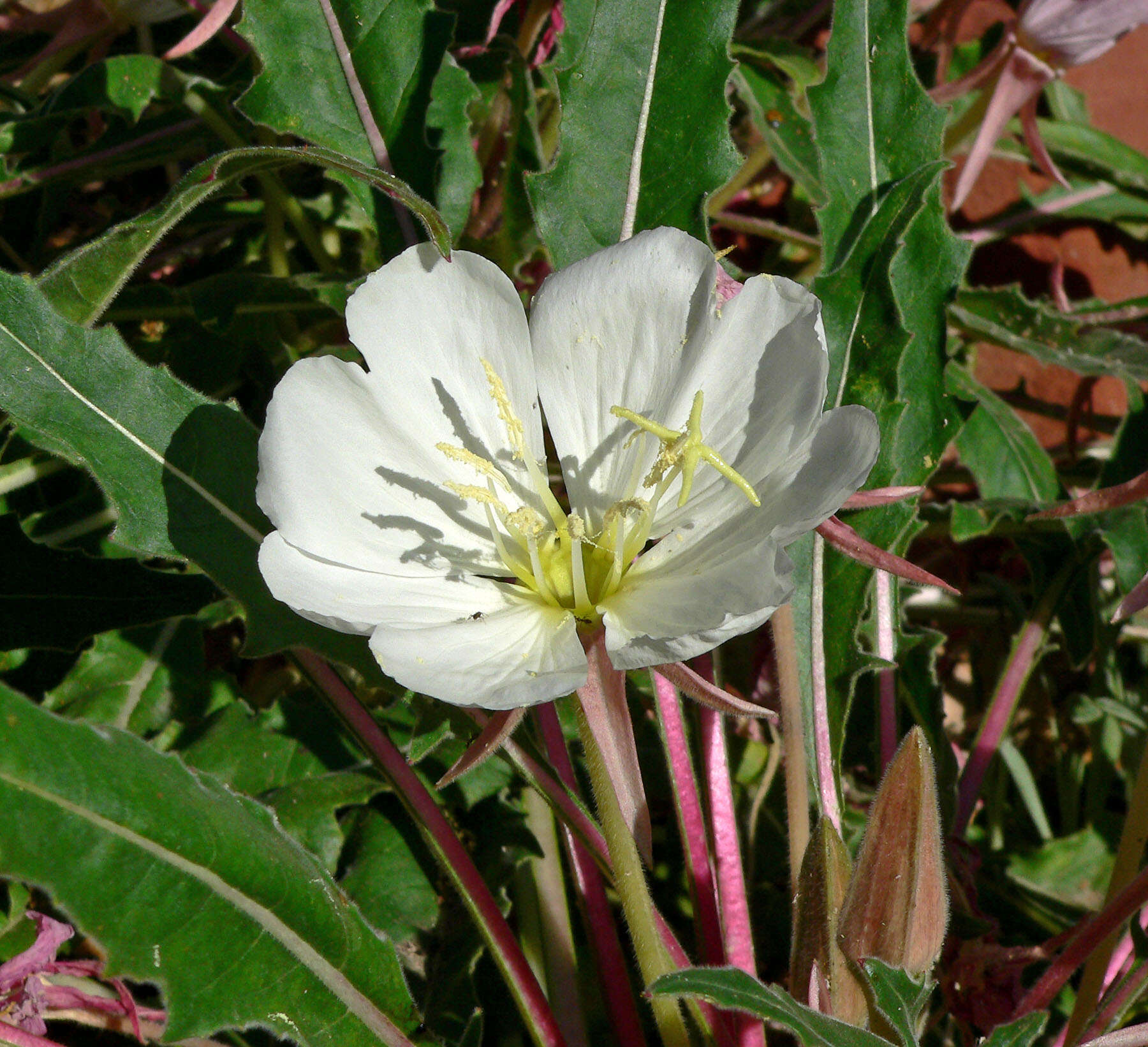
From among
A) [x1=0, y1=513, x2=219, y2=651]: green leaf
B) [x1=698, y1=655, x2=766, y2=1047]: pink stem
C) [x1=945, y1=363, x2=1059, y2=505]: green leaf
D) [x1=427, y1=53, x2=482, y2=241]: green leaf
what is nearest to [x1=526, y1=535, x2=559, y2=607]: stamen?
[x1=698, y1=655, x2=766, y2=1047]: pink stem

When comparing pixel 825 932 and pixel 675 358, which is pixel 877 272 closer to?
pixel 675 358

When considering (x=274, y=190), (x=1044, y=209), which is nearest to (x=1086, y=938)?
(x=274, y=190)

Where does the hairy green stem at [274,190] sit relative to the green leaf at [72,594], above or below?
above

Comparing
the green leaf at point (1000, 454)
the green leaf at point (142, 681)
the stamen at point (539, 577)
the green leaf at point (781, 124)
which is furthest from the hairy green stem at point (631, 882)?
the green leaf at point (781, 124)

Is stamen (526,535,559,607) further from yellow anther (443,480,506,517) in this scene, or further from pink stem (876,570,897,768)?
pink stem (876,570,897,768)

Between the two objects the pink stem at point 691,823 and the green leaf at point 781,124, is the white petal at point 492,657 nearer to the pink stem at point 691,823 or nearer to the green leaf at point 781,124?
the pink stem at point 691,823

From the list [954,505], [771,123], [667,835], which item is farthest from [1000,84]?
[667,835]

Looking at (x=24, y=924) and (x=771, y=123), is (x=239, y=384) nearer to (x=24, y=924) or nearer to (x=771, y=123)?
(x=24, y=924)
